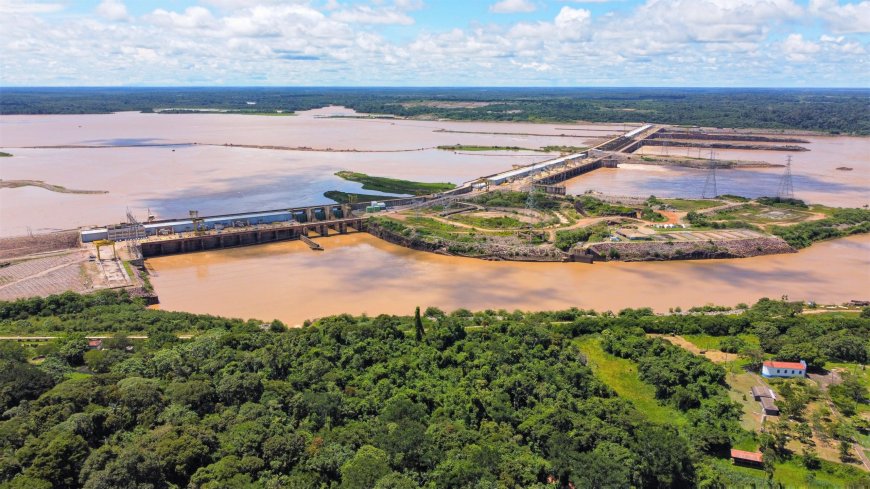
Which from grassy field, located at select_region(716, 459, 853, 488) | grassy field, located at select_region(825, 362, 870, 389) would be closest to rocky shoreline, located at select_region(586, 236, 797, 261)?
grassy field, located at select_region(825, 362, 870, 389)

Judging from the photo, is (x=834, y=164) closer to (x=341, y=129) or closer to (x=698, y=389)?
(x=698, y=389)

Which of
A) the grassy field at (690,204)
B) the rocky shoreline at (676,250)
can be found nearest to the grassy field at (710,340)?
the rocky shoreline at (676,250)

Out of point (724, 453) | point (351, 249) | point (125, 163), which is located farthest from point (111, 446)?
point (125, 163)

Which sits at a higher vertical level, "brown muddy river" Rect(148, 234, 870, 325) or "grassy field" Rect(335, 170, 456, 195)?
"grassy field" Rect(335, 170, 456, 195)

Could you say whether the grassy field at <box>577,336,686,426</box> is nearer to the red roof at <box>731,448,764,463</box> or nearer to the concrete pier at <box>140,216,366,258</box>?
the red roof at <box>731,448,764,463</box>

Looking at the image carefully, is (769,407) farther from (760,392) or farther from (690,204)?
(690,204)

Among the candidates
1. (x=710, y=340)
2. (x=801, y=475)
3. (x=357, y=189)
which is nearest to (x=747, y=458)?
(x=801, y=475)

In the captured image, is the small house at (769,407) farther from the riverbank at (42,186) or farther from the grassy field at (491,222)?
the riverbank at (42,186)
